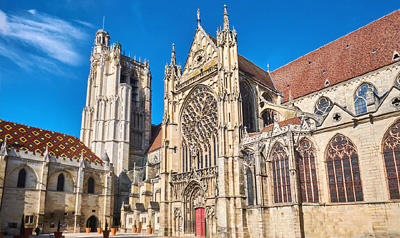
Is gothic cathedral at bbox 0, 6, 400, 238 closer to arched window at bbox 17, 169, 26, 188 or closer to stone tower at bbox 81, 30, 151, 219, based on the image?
arched window at bbox 17, 169, 26, 188

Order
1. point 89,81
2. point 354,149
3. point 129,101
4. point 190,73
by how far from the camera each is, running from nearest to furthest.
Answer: point 354,149 < point 190,73 < point 129,101 < point 89,81

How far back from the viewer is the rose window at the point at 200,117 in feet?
80.3

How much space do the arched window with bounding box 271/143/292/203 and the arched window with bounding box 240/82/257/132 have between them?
5.43m

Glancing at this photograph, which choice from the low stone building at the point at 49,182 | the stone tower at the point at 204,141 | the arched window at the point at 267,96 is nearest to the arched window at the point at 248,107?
the stone tower at the point at 204,141

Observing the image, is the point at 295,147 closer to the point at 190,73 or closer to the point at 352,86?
the point at 352,86

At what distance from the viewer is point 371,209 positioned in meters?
14.7

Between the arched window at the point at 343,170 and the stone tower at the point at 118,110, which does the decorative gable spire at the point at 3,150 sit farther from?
the arched window at the point at 343,170

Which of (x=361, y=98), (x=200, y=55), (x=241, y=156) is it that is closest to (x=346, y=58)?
(x=361, y=98)

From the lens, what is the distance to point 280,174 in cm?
1811

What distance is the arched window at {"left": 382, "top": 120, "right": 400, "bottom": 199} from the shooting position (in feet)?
46.7

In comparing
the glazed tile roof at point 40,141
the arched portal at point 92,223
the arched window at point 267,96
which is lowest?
the arched portal at point 92,223

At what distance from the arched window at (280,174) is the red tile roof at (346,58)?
908 cm

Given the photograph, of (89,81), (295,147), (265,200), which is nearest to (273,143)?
(295,147)

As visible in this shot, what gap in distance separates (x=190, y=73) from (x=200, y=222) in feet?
41.5
